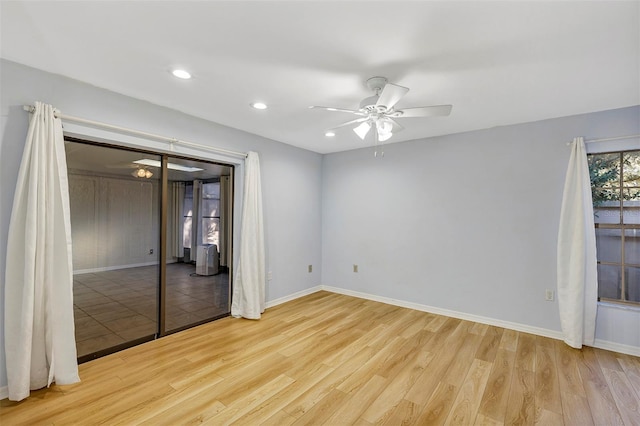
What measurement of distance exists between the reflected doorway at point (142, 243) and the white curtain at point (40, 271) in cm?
37

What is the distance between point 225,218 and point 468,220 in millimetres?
3295

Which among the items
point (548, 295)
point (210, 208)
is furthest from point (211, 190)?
point (548, 295)

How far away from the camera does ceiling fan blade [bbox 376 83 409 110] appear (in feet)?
6.40

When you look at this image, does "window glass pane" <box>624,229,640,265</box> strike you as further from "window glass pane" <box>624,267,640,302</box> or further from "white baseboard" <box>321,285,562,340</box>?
"white baseboard" <box>321,285,562,340</box>

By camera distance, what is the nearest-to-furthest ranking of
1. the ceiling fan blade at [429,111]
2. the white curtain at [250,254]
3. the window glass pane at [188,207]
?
the ceiling fan blade at [429,111]
the window glass pane at [188,207]
the white curtain at [250,254]

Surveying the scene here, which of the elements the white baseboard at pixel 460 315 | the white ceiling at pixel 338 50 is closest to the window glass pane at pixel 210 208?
the white ceiling at pixel 338 50

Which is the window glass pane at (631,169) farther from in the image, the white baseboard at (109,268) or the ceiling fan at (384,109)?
the white baseboard at (109,268)

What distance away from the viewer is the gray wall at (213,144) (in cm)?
209

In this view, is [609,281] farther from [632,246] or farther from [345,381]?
[345,381]

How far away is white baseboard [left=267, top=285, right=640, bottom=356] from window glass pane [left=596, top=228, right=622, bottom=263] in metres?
0.88

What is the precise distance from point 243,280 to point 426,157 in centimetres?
308

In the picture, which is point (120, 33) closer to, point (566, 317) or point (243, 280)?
point (243, 280)

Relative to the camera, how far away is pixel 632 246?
117 inches

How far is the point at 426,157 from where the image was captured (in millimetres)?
4078
